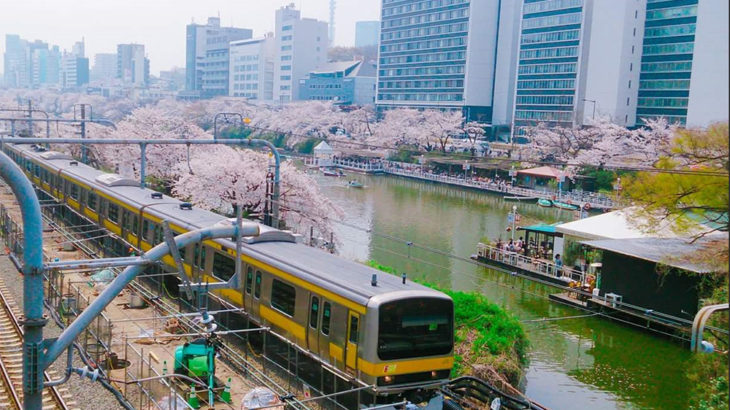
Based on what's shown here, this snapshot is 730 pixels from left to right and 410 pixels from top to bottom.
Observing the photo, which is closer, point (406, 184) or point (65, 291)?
point (65, 291)

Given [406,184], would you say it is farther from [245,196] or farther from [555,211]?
[245,196]

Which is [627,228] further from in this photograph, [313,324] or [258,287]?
[313,324]

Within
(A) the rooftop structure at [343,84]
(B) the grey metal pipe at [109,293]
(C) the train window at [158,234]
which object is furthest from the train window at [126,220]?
(A) the rooftop structure at [343,84]

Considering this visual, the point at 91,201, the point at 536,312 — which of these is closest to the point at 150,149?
the point at 91,201

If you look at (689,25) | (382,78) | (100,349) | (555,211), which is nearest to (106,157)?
(555,211)

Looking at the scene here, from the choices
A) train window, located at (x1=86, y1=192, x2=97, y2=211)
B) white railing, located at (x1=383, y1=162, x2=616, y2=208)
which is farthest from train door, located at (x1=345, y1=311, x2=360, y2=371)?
white railing, located at (x1=383, y1=162, x2=616, y2=208)

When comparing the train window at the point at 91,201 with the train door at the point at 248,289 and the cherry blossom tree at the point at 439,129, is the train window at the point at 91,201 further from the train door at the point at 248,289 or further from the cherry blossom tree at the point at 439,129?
the cherry blossom tree at the point at 439,129
